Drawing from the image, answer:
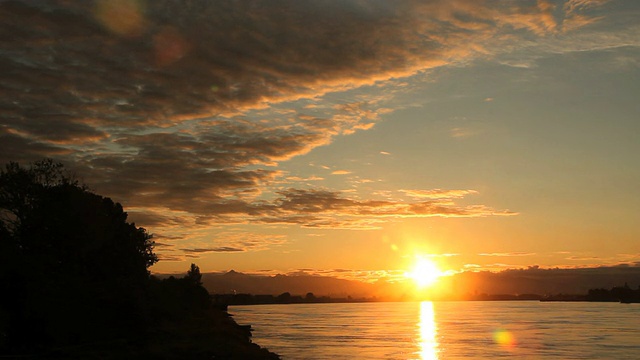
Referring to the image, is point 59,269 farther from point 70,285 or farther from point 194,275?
point 194,275

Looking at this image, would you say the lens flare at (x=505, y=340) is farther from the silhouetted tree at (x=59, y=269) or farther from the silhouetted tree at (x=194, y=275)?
the silhouetted tree at (x=194, y=275)

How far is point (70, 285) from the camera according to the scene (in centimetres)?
5950

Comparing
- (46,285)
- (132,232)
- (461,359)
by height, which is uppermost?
(132,232)

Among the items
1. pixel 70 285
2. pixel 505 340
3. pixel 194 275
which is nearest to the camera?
pixel 70 285

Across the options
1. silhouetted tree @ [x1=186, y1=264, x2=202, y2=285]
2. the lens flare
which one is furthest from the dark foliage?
silhouetted tree @ [x1=186, y1=264, x2=202, y2=285]

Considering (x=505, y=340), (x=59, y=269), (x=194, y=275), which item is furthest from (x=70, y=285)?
(x=194, y=275)

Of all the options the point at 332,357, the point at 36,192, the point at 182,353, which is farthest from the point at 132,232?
the point at 182,353

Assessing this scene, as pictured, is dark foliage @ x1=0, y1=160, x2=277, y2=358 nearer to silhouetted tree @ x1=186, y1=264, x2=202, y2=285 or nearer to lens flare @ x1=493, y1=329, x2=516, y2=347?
lens flare @ x1=493, y1=329, x2=516, y2=347

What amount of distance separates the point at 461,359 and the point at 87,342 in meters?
49.0

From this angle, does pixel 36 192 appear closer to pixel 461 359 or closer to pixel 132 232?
pixel 132 232

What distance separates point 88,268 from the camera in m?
67.5

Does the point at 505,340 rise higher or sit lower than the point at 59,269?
lower

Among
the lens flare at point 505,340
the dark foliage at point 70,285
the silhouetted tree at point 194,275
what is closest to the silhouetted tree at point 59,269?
the dark foliage at point 70,285

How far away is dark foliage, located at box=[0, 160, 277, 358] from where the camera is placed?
5425 cm
